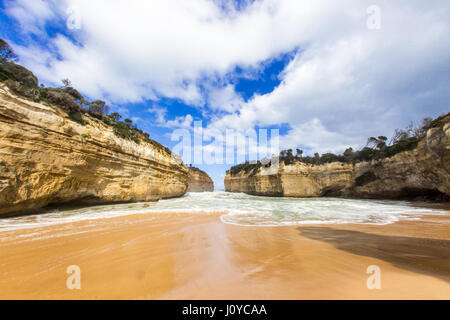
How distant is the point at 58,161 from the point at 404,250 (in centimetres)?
1282

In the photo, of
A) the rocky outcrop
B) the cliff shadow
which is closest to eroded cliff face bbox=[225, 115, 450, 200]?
the cliff shadow

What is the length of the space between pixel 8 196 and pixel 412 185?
93.5 ft

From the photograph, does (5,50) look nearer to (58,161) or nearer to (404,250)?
(58,161)

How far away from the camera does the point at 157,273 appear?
2.03m

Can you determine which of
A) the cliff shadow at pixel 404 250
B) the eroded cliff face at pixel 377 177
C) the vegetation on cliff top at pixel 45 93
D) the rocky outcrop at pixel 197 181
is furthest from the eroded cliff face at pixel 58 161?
the rocky outcrop at pixel 197 181

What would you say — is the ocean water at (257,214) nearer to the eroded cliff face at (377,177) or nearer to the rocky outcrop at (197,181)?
the eroded cliff face at (377,177)

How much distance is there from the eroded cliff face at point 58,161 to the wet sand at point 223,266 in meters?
4.45

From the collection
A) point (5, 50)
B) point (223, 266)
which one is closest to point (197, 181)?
point (5, 50)

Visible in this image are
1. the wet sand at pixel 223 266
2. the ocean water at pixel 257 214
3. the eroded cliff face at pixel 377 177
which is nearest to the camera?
the wet sand at pixel 223 266

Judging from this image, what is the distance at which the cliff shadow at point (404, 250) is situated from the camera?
85.1 inches

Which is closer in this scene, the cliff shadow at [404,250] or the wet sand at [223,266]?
the wet sand at [223,266]

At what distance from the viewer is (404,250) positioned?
288cm
